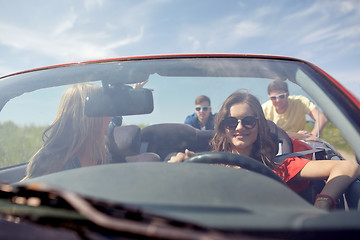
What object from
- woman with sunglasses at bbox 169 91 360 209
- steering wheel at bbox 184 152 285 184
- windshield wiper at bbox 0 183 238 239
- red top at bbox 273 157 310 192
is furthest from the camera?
woman with sunglasses at bbox 169 91 360 209

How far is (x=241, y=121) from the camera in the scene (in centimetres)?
161

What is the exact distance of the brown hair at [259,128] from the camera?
1.55 metres

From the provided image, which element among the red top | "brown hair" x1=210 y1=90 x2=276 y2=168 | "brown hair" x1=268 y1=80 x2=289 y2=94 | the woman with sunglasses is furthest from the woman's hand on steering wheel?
"brown hair" x1=268 y1=80 x2=289 y2=94

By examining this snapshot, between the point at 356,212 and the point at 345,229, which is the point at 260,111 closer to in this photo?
the point at 356,212

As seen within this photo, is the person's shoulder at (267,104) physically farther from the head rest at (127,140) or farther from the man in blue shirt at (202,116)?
the head rest at (127,140)

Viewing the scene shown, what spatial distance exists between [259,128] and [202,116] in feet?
0.95

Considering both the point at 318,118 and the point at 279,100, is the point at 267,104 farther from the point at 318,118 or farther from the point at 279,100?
the point at 318,118

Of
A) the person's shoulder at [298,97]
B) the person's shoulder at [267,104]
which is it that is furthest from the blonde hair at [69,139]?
the person's shoulder at [298,97]

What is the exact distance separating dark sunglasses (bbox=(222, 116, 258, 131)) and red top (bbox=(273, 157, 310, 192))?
0.82 ft

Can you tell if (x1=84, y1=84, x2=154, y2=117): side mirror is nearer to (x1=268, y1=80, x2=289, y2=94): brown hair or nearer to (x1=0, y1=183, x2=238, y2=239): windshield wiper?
(x1=268, y1=80, x2=289, y2=94): brown hair

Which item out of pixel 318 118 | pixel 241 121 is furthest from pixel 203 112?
pixel 318 118

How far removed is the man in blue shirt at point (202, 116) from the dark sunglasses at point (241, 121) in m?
0.08

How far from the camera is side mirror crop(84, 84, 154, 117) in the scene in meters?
1.63

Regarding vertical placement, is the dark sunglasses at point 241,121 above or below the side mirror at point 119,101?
below
